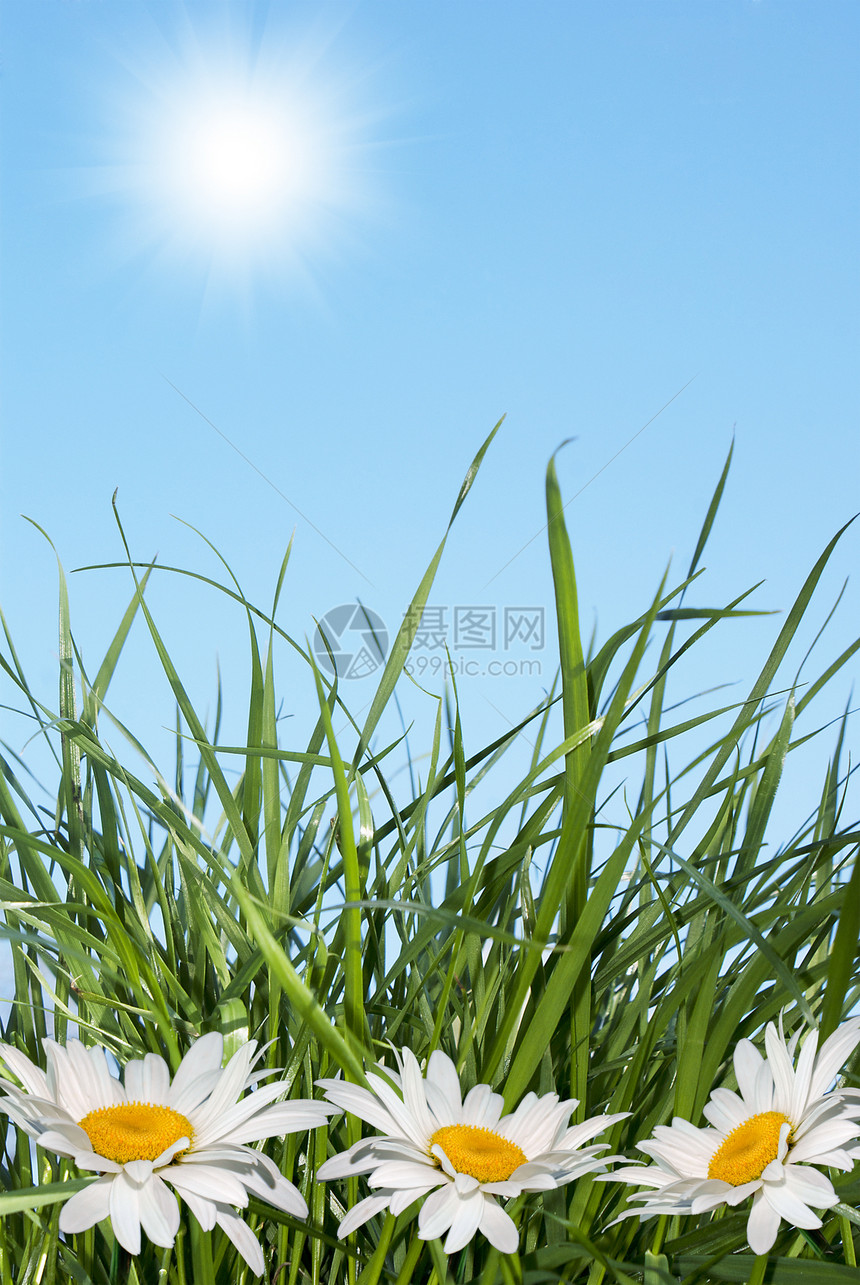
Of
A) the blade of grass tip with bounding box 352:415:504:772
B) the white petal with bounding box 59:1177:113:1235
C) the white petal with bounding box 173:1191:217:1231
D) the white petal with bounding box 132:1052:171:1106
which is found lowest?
the white petal with bounding box 173:1191:217:1231

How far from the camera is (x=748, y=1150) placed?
0.39 m

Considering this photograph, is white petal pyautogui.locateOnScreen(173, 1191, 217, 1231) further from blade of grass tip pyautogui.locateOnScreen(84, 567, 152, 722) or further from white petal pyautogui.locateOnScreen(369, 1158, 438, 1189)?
blade of grass tip pyautogui.locateOnScreen(84, 567, 152, 722)

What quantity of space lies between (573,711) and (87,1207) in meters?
0.28

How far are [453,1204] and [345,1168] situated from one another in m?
0.04

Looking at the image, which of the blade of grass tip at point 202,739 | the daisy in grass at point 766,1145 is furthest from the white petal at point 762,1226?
the blade of grass tip at point 202,739

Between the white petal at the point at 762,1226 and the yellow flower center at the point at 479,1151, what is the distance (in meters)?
0.09

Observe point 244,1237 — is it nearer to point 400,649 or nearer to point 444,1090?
point 444,1090

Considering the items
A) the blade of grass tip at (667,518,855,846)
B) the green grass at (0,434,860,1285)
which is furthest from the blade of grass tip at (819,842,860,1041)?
the blade of grass tip at (667,518,855,846)

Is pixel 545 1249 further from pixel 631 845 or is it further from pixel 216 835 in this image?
pixel 216 835

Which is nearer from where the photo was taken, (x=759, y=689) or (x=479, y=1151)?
(x=479, y=1151)

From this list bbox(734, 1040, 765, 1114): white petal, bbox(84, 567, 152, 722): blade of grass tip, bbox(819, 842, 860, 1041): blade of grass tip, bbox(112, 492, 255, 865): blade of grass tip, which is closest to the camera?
bbox(819, 842, 860, 1041): blade of grass tip

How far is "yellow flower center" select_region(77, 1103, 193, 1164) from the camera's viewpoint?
36cm

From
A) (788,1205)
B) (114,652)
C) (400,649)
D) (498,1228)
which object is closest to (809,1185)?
(788,1205)

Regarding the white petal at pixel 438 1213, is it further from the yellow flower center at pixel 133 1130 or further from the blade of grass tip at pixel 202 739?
the blade of grass tip at pixel 202 739
